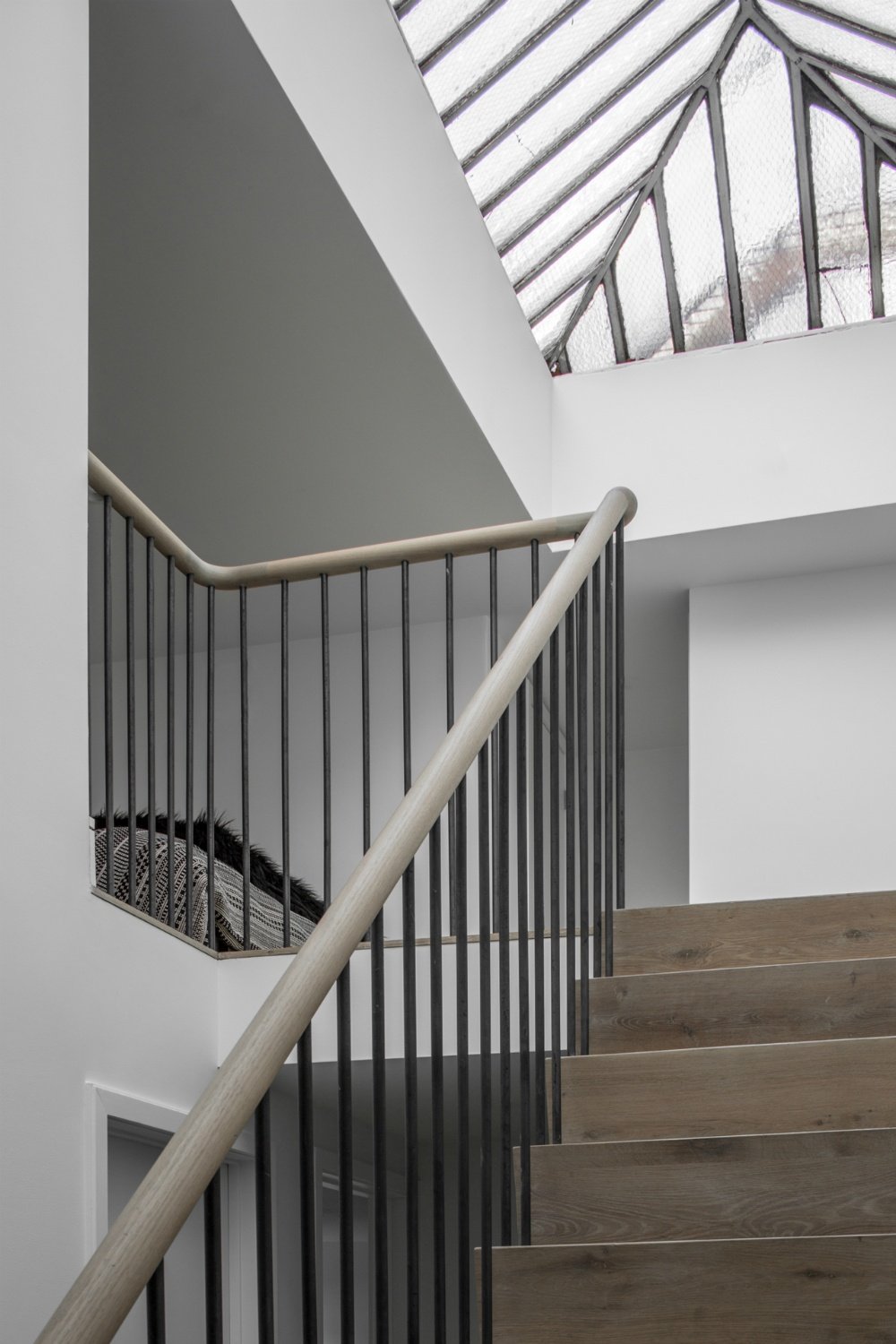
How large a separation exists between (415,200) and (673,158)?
1.99m

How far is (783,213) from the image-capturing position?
5.65 metres

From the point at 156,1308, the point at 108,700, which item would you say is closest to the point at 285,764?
the point at 108,700

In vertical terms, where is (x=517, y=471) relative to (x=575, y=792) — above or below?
above

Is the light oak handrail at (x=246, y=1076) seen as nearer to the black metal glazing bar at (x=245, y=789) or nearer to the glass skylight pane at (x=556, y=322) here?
the black metal glazing bar at (x=245, y=789)

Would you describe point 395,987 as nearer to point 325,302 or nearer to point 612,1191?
point 612,1191

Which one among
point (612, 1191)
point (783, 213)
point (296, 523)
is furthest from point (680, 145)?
point (612, 1191)

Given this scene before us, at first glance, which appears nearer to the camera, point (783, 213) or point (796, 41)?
point (796, 41)

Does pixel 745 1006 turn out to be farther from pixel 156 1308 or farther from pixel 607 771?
pixel 156 1308

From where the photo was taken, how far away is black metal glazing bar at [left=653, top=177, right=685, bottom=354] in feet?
19.0

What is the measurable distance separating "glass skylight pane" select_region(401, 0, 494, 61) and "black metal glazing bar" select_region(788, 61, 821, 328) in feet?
4.47

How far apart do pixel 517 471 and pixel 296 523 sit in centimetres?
78

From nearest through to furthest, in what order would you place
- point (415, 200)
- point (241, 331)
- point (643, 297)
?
point (241, 331) < point (415, 200) < point (643, 297)

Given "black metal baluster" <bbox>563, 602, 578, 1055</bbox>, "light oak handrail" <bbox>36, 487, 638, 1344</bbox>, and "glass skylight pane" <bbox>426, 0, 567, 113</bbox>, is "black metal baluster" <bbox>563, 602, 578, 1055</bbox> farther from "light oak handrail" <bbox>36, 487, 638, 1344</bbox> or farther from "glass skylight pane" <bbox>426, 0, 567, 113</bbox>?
"glass skylight pane" <bbox>426, 0, 567, 113</bbox>

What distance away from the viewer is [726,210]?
5688 mm
